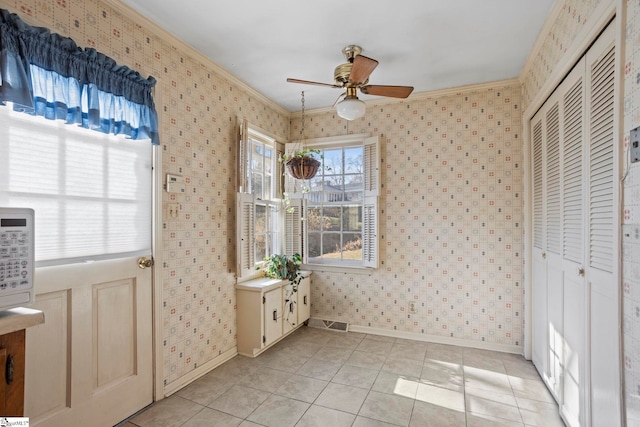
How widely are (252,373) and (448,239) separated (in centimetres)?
233

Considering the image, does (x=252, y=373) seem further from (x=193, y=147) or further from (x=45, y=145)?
(x=45, y=145)

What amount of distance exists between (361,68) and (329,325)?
2.88 m

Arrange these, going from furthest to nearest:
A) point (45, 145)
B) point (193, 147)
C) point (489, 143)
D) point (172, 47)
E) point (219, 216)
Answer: point (489, 143) → point (219, 216) → point (193, 147) → point (172, 47) → point (45, 145)

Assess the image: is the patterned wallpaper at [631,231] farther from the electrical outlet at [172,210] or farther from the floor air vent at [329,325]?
the floor air vent at [329,325]

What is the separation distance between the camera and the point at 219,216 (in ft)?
9.68

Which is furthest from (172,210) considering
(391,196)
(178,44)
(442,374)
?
(442,374)

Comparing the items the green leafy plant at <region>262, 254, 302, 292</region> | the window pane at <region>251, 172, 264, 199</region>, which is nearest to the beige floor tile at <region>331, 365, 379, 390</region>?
the green leafy plant at <region>262, 254, 302, 292</region>

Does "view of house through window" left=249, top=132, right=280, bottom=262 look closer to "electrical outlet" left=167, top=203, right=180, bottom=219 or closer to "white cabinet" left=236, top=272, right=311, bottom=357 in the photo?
"white cabinet" left=236, top=272, right=311, bottom=357

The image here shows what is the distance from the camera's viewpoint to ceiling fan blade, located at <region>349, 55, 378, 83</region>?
2076 millimetres

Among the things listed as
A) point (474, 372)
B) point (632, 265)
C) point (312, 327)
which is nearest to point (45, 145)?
point (632, 265)

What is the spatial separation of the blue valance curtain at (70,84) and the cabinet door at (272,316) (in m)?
1.78

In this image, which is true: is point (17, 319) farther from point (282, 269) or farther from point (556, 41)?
point (556, 41)

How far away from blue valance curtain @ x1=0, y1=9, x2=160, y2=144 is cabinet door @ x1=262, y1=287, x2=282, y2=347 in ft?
5.85

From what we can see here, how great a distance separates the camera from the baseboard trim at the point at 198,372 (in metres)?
2.43
